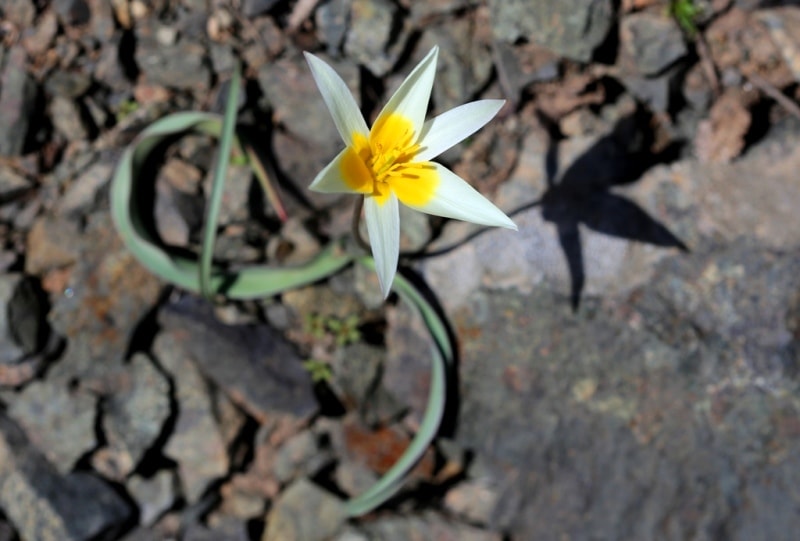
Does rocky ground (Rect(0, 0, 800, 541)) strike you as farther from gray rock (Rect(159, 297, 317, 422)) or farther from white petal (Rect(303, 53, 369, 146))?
white petal (Rect(303, 53, 369, 146))

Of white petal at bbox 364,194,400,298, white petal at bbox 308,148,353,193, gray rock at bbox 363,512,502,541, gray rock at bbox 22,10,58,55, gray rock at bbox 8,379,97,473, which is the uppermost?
gray rock at bbox 22,10,58,55

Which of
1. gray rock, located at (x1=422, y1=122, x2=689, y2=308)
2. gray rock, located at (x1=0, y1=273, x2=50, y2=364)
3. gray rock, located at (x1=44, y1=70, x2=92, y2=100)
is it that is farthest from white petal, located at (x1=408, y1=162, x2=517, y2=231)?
gray rock, located at (x1=44, y1=70, x2=92, y2=100)

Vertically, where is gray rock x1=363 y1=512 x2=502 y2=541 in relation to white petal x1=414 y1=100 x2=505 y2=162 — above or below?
below

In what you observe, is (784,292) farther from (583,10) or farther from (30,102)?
(30,102)

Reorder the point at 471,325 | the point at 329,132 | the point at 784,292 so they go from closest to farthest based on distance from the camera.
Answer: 1. the point at 784,292
2. the point at 471,325
3. the point at 329,132

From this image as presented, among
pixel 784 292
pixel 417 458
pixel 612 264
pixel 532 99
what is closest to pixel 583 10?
pixel 532 99
